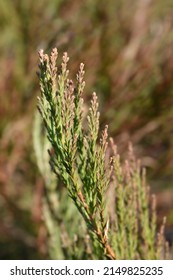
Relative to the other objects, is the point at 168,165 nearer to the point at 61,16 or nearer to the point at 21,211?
the point at 21,211

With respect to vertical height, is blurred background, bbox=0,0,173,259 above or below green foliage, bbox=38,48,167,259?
above

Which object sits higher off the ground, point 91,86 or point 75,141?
point 91,86

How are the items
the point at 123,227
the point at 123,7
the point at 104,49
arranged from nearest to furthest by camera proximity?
1. the point at 123,227
2. the point at 104,49
3. the point at 123,7

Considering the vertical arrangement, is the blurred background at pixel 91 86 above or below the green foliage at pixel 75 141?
above

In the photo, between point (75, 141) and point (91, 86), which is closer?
point (75, 141)

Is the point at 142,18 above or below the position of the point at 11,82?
above

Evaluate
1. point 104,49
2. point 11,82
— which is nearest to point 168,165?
point 104,49

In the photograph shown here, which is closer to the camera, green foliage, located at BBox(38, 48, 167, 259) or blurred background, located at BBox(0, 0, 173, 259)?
green foliage, located at BBox(38, 48, 167, 259)

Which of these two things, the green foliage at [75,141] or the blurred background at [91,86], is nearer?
the green foliage at [75,141]
